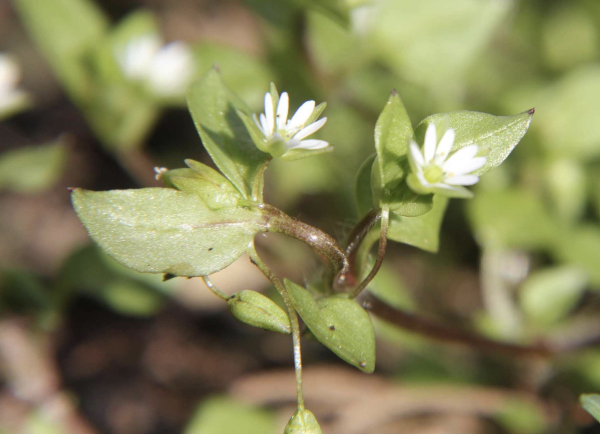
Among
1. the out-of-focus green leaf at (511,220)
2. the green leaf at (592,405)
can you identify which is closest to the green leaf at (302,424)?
the green leaf at (592,405)

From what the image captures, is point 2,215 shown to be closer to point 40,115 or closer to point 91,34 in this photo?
point 40,115

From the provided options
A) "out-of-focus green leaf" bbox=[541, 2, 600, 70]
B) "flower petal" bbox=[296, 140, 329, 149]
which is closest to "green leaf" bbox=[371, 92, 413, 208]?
"flower petal" bbox=[296, 140, 329, 149]

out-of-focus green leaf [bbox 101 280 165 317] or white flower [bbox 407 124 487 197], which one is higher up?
white flower [bbox 407 124 487 197]

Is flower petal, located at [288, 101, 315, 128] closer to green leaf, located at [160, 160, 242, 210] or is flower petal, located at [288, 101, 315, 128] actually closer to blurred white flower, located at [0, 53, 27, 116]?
green leaf, located at [160, 160, 242, 210]

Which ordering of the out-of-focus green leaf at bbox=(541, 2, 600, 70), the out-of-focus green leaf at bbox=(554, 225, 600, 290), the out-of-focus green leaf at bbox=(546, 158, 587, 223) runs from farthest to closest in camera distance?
the out-of-focus green leaf at bbox=(541, 2, 600, 70), the out-of-focus green leaf at bbox=(546, 158, 587, 223), the out-of-focus green leaf at bbox=(554, 225, 600, 290)

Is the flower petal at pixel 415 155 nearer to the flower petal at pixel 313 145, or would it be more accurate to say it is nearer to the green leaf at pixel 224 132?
the flower petal at pixel 313 145

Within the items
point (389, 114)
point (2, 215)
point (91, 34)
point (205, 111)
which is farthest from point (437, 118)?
point (2, 215)
